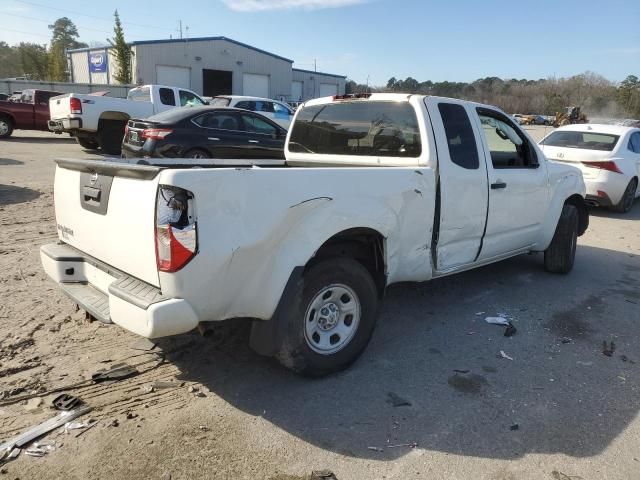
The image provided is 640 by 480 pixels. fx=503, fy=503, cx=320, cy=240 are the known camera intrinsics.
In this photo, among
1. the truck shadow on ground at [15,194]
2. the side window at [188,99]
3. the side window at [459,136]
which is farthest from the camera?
the side window at [188,99]

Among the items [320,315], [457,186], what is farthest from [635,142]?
[320,315]

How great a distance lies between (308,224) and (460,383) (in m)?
1.55

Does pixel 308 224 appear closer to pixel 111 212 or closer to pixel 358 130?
pixel 111 212

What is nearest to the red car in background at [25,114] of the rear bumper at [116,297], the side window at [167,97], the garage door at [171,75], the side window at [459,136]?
the side window at [167,97]

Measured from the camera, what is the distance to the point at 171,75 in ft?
129

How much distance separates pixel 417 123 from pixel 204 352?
2.43 metres

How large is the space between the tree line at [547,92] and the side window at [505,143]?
3945 cm

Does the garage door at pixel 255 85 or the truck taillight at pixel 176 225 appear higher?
the garage door at pixel 255 85

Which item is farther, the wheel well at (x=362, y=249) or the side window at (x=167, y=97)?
the side window at (x=167, y=97)

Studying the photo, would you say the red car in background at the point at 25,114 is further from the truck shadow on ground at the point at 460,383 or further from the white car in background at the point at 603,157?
the truck shadow on ground at the point at 460,383

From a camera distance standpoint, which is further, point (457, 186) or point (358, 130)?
point (358, 130)

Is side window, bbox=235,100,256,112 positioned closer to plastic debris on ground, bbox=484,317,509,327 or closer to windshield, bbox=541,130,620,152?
windshield, bbox=541,130,620,152

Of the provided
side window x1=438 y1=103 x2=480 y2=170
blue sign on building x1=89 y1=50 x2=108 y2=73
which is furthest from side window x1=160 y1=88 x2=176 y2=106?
blue sign on building x1=89 y1=50 x2=108 y2=73

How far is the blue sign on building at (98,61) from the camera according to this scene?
41.5 metres
